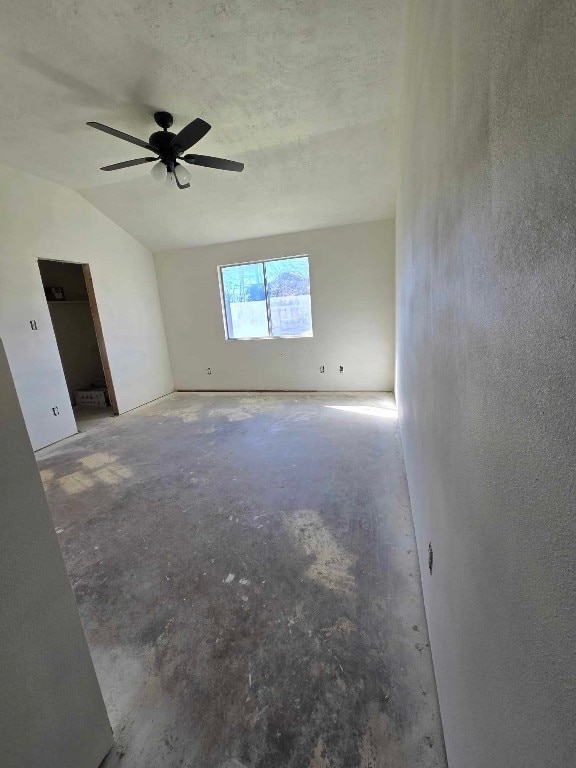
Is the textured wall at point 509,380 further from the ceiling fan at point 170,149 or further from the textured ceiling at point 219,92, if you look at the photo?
the ceiling fan at point 170,149

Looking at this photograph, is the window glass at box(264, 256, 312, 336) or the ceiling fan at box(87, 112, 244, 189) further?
the window glass at box(264, 256, 312, 336)

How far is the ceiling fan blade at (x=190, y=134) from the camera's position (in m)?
2.28

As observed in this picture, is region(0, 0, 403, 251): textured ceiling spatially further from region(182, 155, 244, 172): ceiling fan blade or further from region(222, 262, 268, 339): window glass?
region(222, 262, 268, 339): window glass

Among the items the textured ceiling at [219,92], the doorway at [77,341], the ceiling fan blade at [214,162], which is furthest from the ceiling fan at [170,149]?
the doorway at [77,341]

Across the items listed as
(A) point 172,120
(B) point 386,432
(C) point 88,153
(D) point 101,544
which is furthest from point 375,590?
(C) point 88,153

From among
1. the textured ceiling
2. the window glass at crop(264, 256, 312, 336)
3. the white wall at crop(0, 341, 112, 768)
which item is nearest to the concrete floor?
the white wall at crop(0, 341, 112, 768)

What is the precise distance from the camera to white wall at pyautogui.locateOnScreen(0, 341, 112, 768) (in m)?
0.78

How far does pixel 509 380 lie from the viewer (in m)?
0.50

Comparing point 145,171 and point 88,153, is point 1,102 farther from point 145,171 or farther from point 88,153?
point 145,171

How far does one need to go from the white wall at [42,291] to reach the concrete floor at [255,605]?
1.14 metres

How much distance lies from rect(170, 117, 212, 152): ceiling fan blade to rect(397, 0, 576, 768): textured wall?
6.08 ft

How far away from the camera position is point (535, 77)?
39 centimetres

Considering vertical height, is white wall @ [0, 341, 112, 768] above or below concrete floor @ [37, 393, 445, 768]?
above

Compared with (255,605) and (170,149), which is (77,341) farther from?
(255,605)
